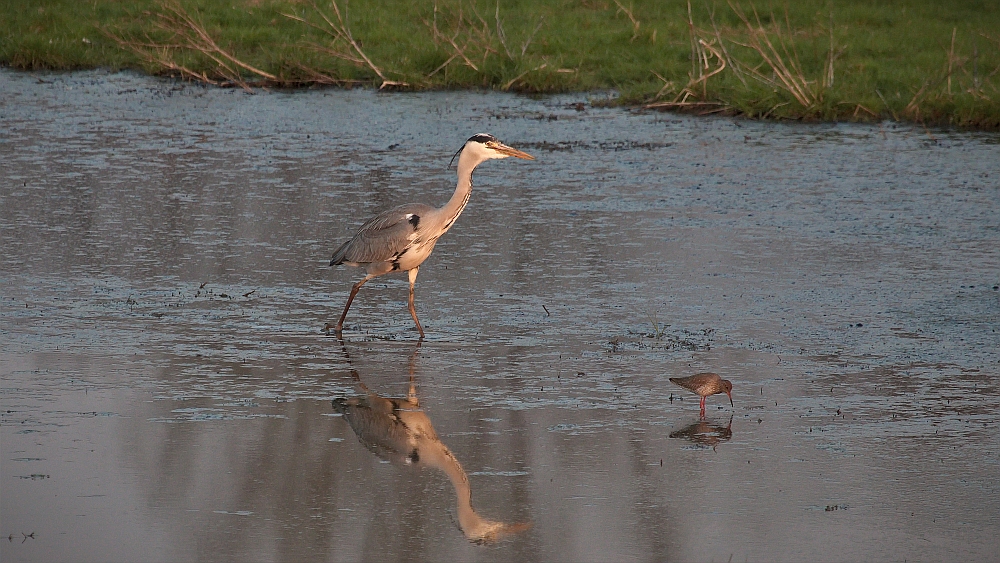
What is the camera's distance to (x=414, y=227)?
8789 mm

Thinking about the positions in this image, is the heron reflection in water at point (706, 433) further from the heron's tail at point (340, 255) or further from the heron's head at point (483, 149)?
the heron's tail at point (340, 255)

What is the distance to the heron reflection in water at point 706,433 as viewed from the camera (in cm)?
656

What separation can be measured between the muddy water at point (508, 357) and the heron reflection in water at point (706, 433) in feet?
0.10

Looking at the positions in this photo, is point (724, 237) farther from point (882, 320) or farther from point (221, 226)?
point (221, 226)

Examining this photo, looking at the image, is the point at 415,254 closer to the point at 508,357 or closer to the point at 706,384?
the point at 508,357

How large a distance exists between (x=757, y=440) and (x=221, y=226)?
244 inches

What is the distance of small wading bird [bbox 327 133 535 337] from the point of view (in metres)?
8.80

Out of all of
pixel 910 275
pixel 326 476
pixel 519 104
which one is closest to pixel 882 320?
pixel 910 275

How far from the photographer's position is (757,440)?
6.59 meters

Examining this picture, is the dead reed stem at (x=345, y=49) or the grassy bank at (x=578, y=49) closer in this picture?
the grassy bank at (x=578, y=49)

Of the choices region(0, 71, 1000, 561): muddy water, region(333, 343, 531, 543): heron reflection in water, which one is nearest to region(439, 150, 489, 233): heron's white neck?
region(0, 71, 1000, 561): muddy water

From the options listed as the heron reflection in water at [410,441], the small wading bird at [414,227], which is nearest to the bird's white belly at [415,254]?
the small wading bird at [414,227]

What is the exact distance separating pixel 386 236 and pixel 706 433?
3038mm

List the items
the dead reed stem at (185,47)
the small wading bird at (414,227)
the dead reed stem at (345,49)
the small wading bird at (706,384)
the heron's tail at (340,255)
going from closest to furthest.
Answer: the small wading bird at (706,384) → the small wading bird at (414,227) → the heron's tail at (340,255) → the dead reed stem at (345,49) → the dead reed stem at (185,47)
